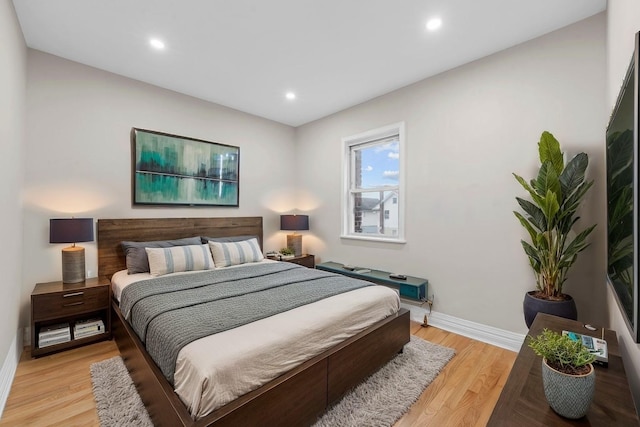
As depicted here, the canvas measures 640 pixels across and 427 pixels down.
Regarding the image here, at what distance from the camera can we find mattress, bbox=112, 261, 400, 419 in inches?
50.6

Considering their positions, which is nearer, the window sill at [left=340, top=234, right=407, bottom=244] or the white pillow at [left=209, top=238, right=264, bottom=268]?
the white pillow at [left=209, top=238, right=264, bottom=268]

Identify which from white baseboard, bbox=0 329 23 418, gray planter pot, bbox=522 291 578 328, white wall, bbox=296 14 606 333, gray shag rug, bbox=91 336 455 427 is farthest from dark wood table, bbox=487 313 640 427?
white baseboard, bbox=0 329 23 418

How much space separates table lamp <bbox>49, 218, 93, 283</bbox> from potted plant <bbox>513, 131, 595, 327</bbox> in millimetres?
3860

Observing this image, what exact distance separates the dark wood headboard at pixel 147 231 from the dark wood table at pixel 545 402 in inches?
138

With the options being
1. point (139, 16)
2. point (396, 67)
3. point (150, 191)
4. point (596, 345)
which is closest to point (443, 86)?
point (396, 67)

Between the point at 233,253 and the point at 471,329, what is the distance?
2.73 m

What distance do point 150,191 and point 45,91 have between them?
128cm

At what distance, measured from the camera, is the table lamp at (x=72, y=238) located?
8.26 feet

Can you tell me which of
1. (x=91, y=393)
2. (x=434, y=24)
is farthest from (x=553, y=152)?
(x=91, y=393)

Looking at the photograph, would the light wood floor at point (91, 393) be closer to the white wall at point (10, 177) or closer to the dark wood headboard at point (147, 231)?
the white wall at point (10, 177)

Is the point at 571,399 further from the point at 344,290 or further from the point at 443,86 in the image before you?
the point at 443,86

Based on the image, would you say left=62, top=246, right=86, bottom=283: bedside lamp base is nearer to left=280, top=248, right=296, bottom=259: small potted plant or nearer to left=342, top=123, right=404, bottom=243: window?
left=280, top=248, right=296, bottom=259: small potted plant

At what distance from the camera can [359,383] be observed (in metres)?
2.03

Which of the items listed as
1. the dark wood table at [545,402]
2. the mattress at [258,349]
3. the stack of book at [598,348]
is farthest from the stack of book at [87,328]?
the stack of book at [598,348]
